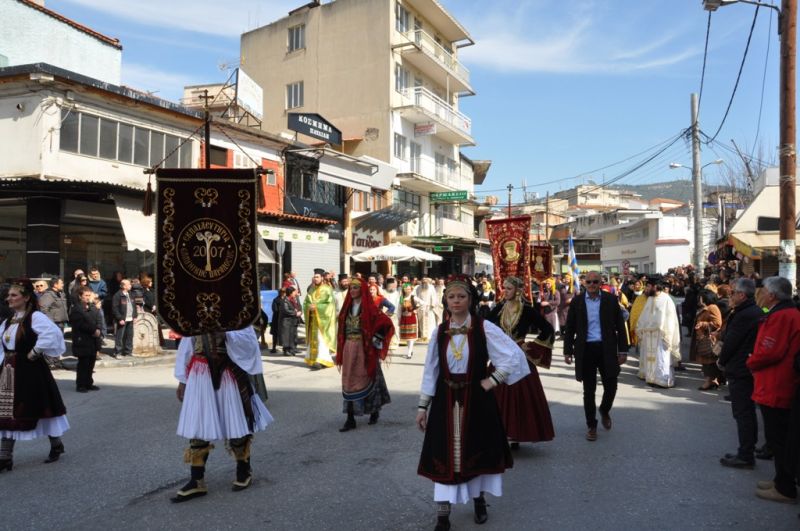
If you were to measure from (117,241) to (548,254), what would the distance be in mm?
12003

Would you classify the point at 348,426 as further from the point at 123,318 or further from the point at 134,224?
the point at 134,224

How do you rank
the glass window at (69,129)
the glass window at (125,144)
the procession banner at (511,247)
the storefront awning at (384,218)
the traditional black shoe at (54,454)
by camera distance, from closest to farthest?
1. the traditional black shoe at (54,454)
2. the procession banner at (511,247)
3. the glass window at (69,129)
4. the glass window at (125,144)
5. the storefront awning at (384,218)

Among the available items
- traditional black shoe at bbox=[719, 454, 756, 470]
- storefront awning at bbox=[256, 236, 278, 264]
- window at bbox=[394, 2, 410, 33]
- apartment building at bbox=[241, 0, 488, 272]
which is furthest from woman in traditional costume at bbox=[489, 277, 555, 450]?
window at bbox=[394, 2, 410, 33]

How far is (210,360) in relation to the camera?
16.4 ft

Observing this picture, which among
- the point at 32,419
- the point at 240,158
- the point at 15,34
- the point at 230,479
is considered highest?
the point at 15,34

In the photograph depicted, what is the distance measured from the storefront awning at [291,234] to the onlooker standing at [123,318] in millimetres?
6041

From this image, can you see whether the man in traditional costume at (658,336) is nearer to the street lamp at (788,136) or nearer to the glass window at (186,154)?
the street lamp at (788,136)

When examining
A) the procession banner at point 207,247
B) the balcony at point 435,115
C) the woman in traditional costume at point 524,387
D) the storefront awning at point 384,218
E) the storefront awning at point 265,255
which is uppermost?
the balcony at point 435,115

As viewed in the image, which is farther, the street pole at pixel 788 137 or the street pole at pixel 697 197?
the street pole at pixel 697 197

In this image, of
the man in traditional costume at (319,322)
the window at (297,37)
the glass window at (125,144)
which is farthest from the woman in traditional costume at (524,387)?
the window at (297,37)

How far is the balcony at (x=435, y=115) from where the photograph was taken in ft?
103

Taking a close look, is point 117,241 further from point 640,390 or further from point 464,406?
point 464,406

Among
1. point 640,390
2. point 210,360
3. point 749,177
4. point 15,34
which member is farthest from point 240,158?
point 749,177

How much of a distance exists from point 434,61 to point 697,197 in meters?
16.4
